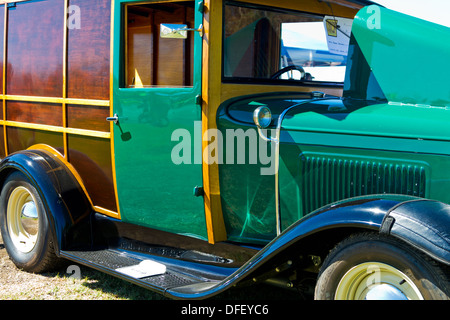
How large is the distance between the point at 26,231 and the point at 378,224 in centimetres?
287

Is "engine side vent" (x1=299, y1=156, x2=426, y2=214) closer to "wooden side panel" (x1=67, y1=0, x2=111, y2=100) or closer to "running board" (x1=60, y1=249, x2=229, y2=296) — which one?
"running board" (x1=60, y1=249, x2=229, y2=296)

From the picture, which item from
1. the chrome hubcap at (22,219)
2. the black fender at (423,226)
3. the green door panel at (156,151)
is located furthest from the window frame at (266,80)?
the chrome hubcap at (22,219)

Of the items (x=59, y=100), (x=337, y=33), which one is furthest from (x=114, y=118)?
(x=337, y=33)

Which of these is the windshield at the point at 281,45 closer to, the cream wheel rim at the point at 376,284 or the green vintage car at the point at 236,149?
the green vintage car at the point at 236,149

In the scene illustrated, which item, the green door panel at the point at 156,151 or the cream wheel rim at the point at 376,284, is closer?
the cream wheel rim at the point at 376,284

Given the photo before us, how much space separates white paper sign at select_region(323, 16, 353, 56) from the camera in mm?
3332

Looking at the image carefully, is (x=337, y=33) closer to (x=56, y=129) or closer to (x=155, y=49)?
(x=155, y=49)

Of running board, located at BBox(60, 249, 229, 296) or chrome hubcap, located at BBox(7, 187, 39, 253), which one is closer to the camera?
running board, located at BBox(60, 249, 229, 296)

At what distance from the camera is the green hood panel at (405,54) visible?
8.53 feet

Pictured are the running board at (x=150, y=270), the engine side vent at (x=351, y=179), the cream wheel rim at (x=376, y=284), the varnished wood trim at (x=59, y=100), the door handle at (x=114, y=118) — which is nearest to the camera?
the cream wheel rim at (x=376, y=284)

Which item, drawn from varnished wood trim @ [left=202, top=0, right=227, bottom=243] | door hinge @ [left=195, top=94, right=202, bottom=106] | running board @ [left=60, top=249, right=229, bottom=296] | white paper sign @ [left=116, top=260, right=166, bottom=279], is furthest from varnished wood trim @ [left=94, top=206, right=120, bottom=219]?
door hinge @ [left=195, top=94, right=202, bottom=106]

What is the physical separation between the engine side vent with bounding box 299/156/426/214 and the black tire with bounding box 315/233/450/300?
0.39 meters

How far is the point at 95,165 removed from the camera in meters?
3.59
